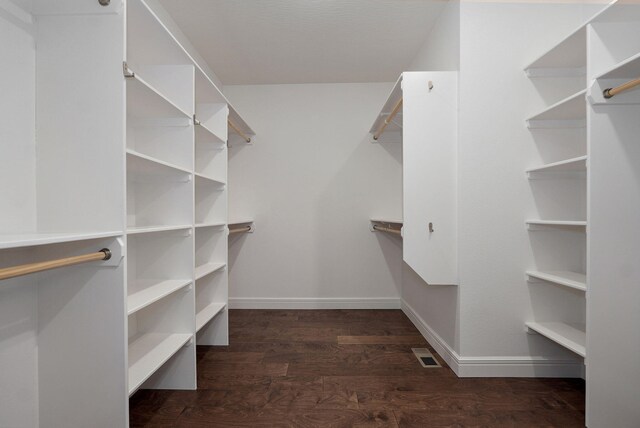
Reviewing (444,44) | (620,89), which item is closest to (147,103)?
(444,44)

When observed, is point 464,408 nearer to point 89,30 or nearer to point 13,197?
point 13,197

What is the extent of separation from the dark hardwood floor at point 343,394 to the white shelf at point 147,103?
1.56 meters

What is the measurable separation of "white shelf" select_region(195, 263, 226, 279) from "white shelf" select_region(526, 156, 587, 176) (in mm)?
2130

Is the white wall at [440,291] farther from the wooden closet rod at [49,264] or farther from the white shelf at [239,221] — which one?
the wooden closet rod at [49,264]

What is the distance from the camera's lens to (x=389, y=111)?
2998 millimetres

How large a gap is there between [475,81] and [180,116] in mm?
1782

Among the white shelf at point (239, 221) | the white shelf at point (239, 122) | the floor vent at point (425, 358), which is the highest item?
the white shelf at point (239, 122)

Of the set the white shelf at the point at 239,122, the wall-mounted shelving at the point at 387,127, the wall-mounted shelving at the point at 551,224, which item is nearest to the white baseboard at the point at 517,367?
the wall-mounted shelving at the point at 551,224

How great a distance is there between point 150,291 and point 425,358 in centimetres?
185

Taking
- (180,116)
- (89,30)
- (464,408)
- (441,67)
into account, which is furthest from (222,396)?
(441,67)

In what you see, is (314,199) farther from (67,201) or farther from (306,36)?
(67,201)

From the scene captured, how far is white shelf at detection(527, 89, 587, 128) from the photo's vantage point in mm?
1874

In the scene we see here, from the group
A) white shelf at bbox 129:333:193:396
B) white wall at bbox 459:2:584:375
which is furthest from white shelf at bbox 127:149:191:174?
white wall at bbox 459:2:584:375

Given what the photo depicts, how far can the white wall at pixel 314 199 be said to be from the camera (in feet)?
12.1
